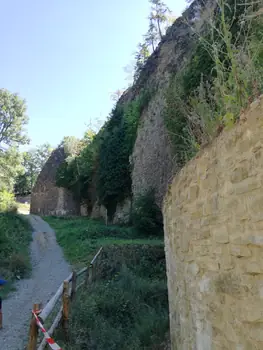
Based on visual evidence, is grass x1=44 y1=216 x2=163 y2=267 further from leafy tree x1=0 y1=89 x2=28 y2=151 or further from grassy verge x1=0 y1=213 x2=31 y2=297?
leafy tree x1=0 y1=89 x2=28 y2=151

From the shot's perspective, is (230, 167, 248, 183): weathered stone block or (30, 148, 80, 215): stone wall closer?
(230, 167, 248, 183): weathered stone block

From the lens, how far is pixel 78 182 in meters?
29.2

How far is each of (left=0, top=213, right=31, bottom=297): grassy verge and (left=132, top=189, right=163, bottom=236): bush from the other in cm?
525

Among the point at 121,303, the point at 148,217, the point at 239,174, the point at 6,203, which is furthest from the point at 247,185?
the point at 6,203

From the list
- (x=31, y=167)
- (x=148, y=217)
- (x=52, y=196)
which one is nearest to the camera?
(x=148, y=217)

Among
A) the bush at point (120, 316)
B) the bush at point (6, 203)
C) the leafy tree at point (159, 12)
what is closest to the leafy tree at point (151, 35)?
the leafy tree at point (159, 12)

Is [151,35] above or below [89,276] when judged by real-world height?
above

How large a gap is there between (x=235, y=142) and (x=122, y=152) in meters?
19.5

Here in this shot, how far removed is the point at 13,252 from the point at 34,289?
13.5 ft

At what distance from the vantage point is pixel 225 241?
Answer: 2656 mm

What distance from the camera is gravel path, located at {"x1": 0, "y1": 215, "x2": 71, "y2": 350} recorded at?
6543 millimetres

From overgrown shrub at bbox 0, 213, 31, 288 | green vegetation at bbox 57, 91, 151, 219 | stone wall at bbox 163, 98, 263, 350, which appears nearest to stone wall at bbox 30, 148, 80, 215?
green vegetation at bbox 57, 91, 151, 219

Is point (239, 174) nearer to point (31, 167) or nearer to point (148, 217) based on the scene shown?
point (148, 217)

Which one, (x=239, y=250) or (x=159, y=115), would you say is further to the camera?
(x=159, y=115)
